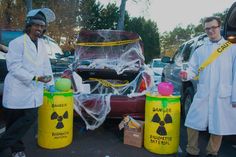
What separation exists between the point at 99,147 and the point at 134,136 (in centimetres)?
58

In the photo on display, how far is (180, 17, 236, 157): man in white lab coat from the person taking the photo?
4.34m

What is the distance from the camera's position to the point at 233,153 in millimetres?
5227

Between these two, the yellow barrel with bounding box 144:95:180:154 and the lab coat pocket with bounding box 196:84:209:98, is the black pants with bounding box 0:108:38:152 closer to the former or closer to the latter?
the yellow barrel with bounding box 144:95:180:154

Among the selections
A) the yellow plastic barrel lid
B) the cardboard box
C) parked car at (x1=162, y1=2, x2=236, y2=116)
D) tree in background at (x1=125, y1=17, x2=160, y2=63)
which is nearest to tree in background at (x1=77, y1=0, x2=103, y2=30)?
tree in background at (x1=125, y1=17, x2=160, y2=63)

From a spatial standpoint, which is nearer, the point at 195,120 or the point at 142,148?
the point at 195,120

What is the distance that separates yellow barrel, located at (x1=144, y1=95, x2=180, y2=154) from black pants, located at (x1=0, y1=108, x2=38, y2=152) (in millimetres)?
1668

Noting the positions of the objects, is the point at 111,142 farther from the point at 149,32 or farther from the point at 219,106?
the point at 149,32

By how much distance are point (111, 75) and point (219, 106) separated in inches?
103

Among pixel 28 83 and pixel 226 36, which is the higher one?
pixel 226 36

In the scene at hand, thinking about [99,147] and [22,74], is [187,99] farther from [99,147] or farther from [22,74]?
[22,74]

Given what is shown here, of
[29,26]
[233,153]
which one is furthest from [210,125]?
[29,26]

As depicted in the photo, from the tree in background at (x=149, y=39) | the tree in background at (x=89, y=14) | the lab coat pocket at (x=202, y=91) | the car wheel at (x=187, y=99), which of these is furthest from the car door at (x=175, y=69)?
the tree in background at (x=149, y=39)

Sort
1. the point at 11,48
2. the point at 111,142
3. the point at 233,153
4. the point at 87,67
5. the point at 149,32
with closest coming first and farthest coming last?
the point at 11,48
the point at 233,153
the point at 111,142
the point at 87,67
the point at 149,32

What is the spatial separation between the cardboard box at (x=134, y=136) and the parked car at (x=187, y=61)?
164 cm
